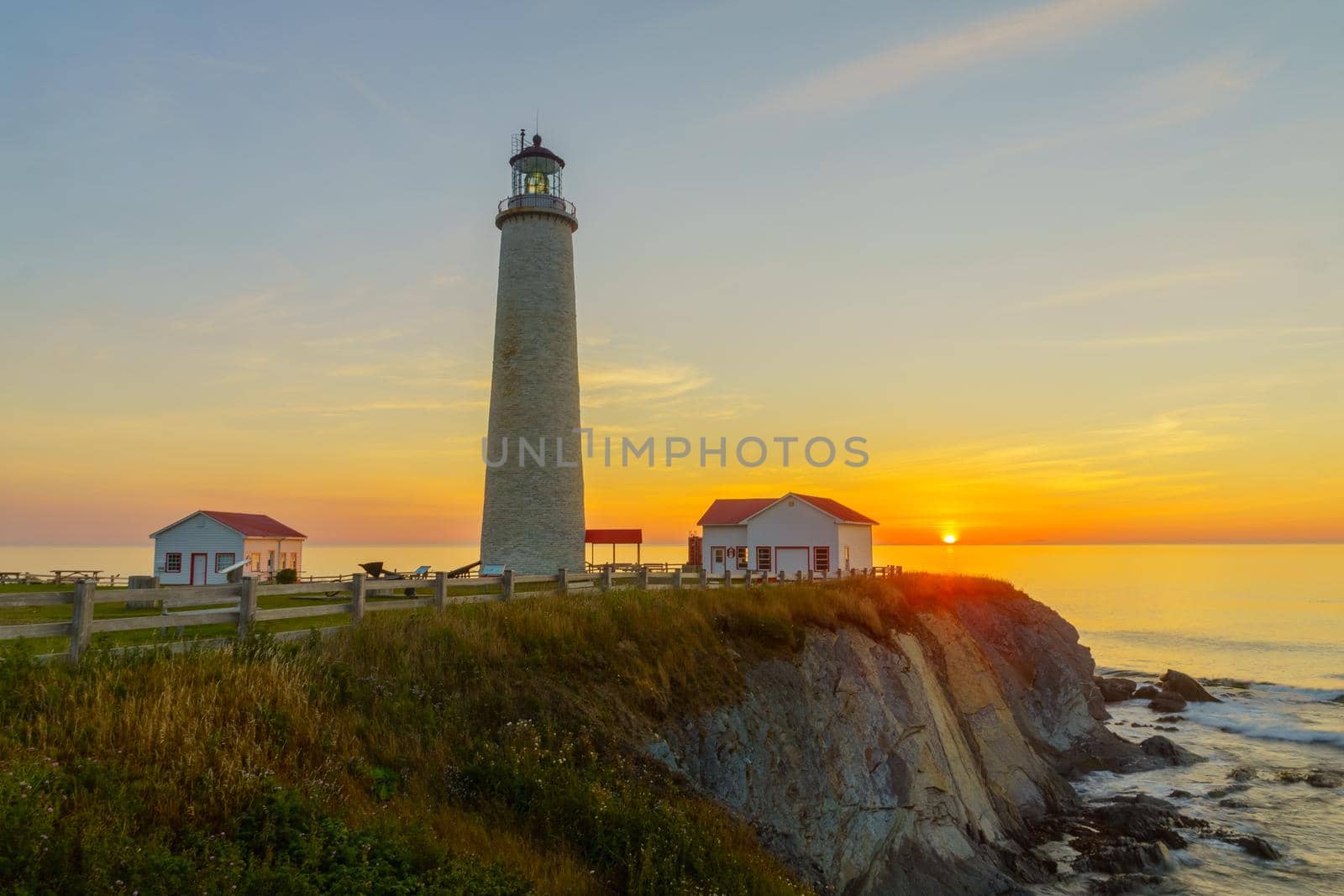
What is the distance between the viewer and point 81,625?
10367 millimetres

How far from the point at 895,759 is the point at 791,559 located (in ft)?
76.2

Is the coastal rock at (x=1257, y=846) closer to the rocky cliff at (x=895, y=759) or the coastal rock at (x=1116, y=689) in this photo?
the rocky cliff at (x=895, y=759)

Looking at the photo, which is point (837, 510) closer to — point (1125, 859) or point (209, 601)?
point (1125, 859)

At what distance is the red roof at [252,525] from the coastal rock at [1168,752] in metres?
41.5

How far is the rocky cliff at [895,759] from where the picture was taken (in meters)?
15.8

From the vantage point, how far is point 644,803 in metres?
11.4

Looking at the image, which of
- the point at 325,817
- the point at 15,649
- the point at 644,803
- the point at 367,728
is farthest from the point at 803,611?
the point at 15,649

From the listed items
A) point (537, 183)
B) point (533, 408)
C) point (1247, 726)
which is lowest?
point (1247, 726)

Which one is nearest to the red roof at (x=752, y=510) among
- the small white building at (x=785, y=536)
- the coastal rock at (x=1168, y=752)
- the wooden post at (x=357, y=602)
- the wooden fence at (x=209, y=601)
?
the small white building at (x=785, y=536)

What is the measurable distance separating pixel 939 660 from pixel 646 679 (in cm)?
1614

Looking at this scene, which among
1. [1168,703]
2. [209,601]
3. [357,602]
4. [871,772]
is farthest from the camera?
[1168,703]

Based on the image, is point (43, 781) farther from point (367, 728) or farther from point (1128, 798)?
point (1128, 798)

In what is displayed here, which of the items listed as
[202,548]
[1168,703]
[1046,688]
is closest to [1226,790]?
[1046,688]

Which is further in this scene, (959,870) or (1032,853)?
(1032,853)
